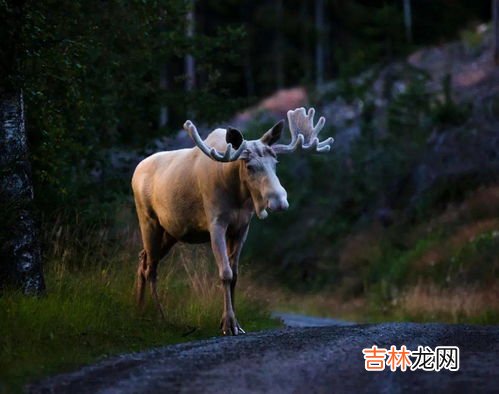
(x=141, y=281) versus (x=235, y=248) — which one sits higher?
(x=235, y=248)

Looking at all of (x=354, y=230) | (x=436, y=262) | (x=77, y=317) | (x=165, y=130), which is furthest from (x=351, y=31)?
(x=77, y=317)

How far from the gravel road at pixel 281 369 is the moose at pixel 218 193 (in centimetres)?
150

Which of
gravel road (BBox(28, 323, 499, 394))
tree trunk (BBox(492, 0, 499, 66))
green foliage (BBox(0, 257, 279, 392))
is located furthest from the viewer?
tree trunk (BBox(492, 0, 499, 66))

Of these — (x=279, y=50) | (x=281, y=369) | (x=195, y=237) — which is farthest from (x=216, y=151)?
(x=279, y=50)

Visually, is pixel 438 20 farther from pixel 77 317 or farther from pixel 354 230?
pixel 77 317

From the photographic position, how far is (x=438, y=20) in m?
57.7

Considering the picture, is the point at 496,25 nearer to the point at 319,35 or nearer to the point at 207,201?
the point at 319,35

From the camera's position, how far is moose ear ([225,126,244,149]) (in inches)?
484

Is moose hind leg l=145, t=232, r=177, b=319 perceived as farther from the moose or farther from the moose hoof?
the moose hoof

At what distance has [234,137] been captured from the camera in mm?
12398

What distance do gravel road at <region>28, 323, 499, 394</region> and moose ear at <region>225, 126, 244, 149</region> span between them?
2.11 m

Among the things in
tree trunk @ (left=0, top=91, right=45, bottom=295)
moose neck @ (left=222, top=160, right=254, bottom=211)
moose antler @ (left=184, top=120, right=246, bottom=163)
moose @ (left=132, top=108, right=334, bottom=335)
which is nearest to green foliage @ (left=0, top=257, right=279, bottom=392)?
tree trunk @ (left=0, top=91, right=45, bottom=295)

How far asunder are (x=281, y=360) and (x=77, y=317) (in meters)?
2.63

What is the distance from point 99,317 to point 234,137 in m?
2.35
